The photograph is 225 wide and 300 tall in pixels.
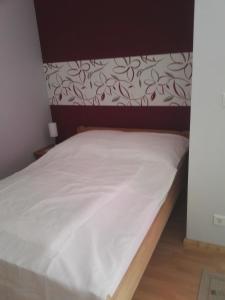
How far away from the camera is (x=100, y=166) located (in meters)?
2.17

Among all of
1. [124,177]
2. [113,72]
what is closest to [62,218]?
[124,177]

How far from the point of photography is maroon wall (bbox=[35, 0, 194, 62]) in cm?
235

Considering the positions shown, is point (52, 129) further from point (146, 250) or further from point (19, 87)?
point (146, 250)

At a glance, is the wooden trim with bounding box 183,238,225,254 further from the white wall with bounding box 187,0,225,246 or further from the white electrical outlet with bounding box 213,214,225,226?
the white electrical outlet with bounding box 213,214,225,226

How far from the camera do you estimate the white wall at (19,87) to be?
2.65 metres

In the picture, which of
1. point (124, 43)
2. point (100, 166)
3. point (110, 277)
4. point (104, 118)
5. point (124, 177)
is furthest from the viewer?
point (104, 118)

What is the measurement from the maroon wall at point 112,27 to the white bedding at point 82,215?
95cm

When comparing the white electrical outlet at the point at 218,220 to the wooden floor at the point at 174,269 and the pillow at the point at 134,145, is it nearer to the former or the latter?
the wooden floor at the point at 174,269

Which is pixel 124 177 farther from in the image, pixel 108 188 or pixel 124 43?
pixel 124 43

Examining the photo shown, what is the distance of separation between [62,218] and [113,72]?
1.82 metres

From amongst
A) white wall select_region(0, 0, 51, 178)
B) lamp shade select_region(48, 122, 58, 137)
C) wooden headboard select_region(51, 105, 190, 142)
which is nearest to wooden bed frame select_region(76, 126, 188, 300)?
wooden headboard select_region(51, 105, 190, 142)

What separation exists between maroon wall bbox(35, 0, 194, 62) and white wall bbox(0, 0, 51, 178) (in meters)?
0.18

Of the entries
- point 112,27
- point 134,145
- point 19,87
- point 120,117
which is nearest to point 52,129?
point 19,87

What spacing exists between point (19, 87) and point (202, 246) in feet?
8.03
